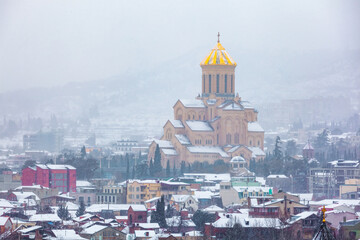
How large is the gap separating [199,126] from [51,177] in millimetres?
23608

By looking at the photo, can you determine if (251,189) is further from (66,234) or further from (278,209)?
(66,234)

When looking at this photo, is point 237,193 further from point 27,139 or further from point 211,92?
point 27,139

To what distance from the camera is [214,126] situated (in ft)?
402

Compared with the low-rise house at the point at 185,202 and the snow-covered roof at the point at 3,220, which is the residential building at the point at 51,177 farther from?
the snow-covered roof at the point at 3,220

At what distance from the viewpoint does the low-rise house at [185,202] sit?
279 feet

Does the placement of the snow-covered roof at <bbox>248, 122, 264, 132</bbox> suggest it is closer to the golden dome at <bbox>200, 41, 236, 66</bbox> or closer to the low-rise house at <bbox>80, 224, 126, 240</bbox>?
the golden dome at <bbox>200, 41, 236, 66</bbox>

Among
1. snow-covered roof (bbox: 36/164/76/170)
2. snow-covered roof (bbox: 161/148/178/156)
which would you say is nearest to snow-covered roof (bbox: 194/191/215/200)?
snow-covered roof (bbox: 36/164/76/170)

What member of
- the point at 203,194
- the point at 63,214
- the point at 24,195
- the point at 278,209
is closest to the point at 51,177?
the point at 24,195

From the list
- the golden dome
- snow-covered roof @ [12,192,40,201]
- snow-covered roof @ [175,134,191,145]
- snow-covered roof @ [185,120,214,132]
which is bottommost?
snow-covered roof @ [12,192,40,201]

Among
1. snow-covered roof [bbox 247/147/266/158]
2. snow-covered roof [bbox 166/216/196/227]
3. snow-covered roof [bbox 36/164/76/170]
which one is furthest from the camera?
snow-covered roof [bbox 247/147/266/158]

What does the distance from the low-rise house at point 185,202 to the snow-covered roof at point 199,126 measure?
109 feet

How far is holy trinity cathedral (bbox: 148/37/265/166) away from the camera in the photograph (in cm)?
11881

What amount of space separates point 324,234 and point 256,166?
79513 millimetres

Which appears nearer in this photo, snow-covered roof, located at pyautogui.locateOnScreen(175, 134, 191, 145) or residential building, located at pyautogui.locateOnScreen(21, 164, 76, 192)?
residential building, located at pyautogui.locateOnScreen(21, 164, 76, 192)
